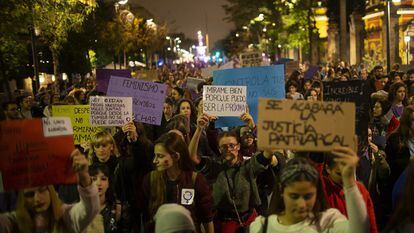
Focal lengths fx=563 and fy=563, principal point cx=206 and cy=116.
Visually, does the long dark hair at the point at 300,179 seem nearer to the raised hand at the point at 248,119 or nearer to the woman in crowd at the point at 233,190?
the woman in crowd at the point at 233,190

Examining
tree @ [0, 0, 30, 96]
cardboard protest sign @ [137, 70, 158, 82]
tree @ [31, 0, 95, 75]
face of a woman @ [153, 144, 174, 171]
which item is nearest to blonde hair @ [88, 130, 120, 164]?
face of a woman @ [153, 144, 174, 171]

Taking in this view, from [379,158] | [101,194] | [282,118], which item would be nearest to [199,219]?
[101,194]

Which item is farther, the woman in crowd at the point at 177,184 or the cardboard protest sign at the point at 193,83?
the cardboard protest sign at the point at 193,83

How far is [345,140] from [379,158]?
2.90 meters

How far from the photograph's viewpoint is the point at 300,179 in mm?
3420

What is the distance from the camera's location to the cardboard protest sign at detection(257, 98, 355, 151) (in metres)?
3.43

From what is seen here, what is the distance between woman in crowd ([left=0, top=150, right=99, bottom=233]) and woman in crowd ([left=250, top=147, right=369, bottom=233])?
1.08 meters

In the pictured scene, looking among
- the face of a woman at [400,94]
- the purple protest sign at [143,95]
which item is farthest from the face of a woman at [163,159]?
the face of a woman at [400,94]

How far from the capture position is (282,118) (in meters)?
3.52

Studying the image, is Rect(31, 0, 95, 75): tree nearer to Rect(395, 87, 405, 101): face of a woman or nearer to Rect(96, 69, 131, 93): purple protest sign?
Rect(96, 69, 131, 93): purple protest sign

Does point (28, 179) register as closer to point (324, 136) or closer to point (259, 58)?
point (324, 136)

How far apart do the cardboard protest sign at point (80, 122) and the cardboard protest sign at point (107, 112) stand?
0.13 m

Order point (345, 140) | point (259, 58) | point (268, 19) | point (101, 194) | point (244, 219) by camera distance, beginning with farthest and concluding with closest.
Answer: point (268, 19) → point (259, 58) → point (244, 219) → point (101, 194) → point (345, 140)

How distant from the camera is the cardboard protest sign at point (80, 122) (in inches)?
275
